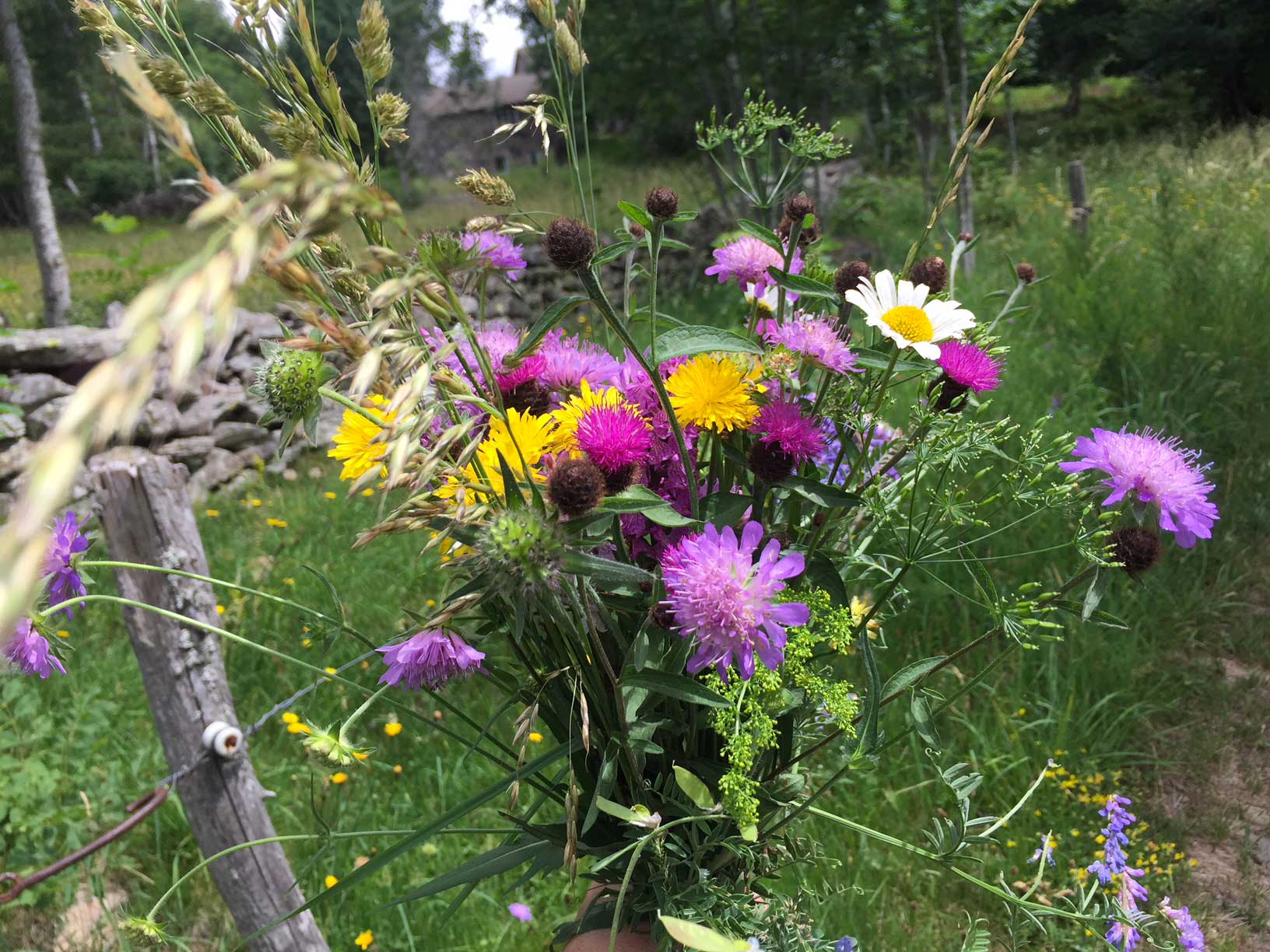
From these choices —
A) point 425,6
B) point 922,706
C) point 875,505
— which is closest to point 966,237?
point 875,505

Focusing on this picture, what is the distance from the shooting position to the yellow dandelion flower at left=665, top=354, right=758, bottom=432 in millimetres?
710

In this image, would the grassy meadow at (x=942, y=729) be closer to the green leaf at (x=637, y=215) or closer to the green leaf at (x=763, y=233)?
the green leaf at (x=763, y=233)

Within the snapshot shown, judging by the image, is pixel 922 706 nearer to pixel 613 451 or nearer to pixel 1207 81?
pixel 613 451

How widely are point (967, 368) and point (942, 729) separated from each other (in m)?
1.68

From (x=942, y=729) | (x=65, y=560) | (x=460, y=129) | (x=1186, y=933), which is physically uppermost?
(x=460, y=129)

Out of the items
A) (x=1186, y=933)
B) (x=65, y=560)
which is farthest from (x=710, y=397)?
(x=1186, y=933)

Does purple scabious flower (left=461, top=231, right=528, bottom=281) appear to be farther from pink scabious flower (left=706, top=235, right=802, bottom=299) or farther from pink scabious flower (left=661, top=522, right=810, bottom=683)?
pink scabious flower (left=661, top=522, right=810, bottom=683)

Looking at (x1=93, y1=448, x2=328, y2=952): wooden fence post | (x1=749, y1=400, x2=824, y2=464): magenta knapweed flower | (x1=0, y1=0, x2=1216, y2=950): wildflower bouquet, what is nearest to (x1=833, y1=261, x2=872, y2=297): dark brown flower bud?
(x1=0, y1=0, x2=1216, y2=950): wildflower bouquet

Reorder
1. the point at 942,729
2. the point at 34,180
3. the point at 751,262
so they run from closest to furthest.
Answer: the point at 751,262, the point at 942,729, the point at 34,180

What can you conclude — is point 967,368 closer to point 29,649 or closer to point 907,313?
point 907,313

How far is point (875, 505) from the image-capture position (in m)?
0.78

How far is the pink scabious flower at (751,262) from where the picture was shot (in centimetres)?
89

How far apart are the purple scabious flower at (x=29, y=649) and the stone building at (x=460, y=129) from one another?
22.4 m

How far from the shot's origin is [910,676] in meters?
0.82
